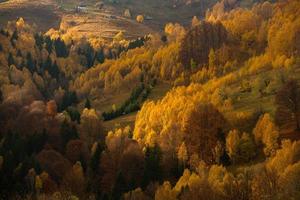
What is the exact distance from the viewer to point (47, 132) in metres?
142

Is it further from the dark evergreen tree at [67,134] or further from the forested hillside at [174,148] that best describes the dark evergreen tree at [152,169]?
the dark evergreen tree at [67,134]

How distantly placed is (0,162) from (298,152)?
2424 inches

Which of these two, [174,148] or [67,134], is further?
[67,134]

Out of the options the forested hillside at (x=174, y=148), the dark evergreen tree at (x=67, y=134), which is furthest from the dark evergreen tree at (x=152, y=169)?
the dark evergreen tree at (x=67, y=134)

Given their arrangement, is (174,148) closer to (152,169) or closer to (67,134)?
(152,169)

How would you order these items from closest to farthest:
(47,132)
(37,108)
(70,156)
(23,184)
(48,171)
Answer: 1. (23,184)
2. (48,171)
3. (70,156)
4. (47,132)
5. (37,108)

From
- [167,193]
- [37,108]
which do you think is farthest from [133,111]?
[167,193]

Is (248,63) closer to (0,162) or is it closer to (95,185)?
(95,185)

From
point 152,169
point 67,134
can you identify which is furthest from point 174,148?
point 67,134

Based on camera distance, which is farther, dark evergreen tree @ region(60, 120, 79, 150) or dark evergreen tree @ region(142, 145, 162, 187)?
dark evergreen tree @ region(60, 120, 79, 150)

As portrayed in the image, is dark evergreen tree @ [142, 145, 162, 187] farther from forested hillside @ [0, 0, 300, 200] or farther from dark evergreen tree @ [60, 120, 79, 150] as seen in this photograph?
dark evergreen tree @ [60, 120, 79, 150]

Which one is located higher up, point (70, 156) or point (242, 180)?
point (242, 180)

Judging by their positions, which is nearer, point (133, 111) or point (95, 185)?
point (95, 185)

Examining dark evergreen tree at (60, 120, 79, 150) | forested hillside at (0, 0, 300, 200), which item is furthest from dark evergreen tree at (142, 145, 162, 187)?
dark evergreen tree at (60, 120, 79, 150)
